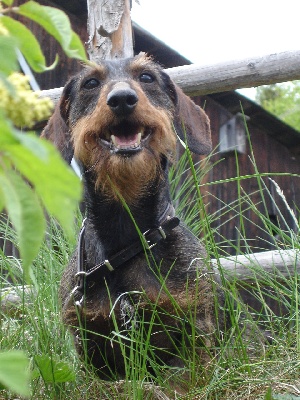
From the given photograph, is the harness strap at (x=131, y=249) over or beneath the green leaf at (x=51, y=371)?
over

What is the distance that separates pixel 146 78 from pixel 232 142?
817 cm

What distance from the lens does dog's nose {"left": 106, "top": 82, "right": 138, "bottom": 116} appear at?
3217 mm

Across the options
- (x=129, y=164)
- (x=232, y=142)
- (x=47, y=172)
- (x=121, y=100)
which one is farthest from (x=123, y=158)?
(x=232, y=142)

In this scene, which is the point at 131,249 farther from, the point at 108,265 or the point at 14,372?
the point at 14,372

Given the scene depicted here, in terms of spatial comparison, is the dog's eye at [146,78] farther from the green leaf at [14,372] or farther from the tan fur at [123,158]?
the green leaf at [14,372]

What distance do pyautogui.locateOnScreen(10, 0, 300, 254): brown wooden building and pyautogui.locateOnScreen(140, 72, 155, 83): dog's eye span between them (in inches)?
132

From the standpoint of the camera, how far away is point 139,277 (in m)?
3.44

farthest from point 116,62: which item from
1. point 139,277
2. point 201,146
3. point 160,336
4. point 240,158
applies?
point 240,158

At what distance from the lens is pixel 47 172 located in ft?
2.08

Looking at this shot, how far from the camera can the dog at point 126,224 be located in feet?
10.8


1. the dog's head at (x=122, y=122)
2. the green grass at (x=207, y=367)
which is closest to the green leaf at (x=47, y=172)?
the green grass at (x=207, y=367)

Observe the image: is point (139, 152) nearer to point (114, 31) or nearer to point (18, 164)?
point (114, 31)

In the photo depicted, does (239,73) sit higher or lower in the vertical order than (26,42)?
lower

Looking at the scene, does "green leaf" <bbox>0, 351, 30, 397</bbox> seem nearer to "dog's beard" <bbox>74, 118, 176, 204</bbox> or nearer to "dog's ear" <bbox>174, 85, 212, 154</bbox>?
"dog's beard" <bbox>74, 118, 176, 204</bbox>
